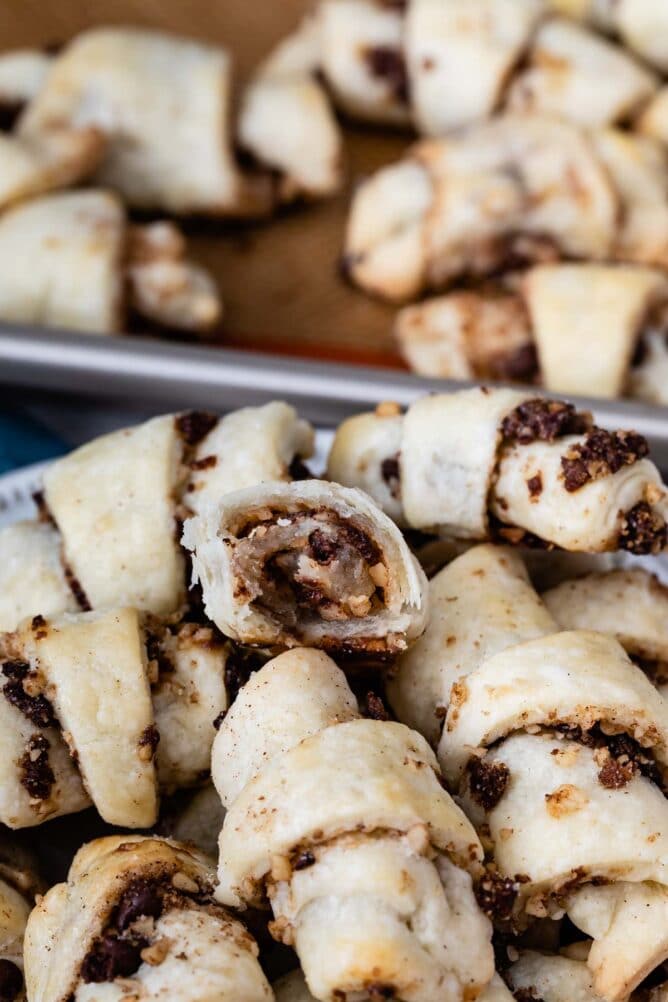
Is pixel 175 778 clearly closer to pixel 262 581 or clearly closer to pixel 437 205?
pixel 262 581

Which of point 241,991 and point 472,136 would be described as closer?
point 241,991

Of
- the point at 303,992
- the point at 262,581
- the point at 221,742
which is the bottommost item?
the point at 303,992

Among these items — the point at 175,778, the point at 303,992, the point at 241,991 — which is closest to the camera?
the point at 241,991

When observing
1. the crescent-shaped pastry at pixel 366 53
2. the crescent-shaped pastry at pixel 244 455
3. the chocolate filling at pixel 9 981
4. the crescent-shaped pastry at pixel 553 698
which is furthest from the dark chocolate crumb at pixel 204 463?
the crescent-shaped pastry at pixel 366 53

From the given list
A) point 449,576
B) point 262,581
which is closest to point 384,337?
point 449,576

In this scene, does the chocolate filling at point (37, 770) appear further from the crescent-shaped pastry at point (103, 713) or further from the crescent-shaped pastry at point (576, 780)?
the crescent-shaped pastry at point (576, 780)

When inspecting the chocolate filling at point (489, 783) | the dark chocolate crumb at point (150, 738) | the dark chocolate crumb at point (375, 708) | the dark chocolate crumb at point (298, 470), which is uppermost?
the dark chocolate crumb at point (298, 470)

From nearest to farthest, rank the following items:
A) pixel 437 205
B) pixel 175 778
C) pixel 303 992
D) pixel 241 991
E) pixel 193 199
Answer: pixel 241 991 < pixel 303 992 < pixel 175 778 < pixel 437 205 < pixel 193 199
